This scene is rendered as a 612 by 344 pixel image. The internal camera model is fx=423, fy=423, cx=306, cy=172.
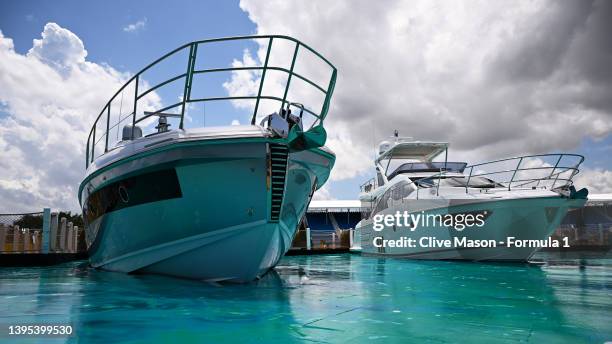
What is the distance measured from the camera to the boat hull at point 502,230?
1189cm

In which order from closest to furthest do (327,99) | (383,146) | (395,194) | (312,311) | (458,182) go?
(312,311) < (327,99) < (458,182) < (395,194) < (383,146)

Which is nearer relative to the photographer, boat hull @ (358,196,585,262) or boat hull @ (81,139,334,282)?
boat hull @ (81,139,334,282)

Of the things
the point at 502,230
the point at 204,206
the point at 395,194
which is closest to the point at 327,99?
the point at 204,206

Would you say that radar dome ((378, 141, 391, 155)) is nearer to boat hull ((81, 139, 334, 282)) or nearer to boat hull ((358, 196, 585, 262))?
boat hull ((358, 196, 585, 262))

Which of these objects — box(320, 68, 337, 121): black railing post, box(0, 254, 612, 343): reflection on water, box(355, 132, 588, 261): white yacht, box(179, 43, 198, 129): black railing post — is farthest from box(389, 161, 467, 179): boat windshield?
box(179, 43, 198, 129): black railing post

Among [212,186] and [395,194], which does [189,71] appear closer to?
[212,186]

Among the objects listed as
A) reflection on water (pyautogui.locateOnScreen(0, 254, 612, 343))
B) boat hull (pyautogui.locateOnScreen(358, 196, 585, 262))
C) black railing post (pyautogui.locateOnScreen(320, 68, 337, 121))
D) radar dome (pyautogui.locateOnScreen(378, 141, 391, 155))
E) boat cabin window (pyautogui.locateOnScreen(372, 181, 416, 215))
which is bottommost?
reflection on water (pyautogui.locateOnScreen(0, 254, 612, 343))

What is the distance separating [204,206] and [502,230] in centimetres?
926

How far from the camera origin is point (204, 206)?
633 centimetres

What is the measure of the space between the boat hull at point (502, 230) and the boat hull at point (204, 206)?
692 cm

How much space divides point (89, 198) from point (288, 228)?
4.24m

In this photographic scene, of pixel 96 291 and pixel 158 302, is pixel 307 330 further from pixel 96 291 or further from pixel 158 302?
pixel 96 291

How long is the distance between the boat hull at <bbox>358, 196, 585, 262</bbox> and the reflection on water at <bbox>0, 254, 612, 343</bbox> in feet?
16.6

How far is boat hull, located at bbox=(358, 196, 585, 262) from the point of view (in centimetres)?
1189
